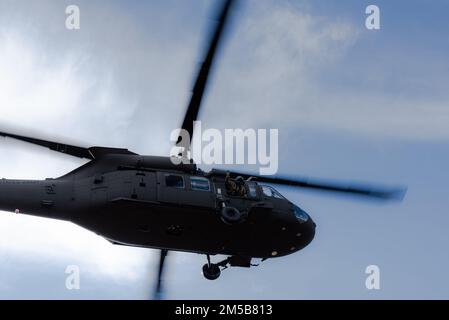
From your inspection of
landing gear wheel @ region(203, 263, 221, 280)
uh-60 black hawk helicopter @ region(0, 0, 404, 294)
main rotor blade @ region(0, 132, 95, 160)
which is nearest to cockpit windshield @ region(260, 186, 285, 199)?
uh-60 black hawk helicopter @ region(0, 0, 404, 294)

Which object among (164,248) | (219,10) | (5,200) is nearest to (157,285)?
(164,248)

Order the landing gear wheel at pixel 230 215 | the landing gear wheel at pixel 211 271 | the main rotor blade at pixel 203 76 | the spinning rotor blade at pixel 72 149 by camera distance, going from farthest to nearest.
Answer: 1. the landing gear wheel at pixel 211 271
2. the landing gear wheel at pixel 230 215
3. the spinning rotor blade at pixel 72 149
4. the main rotor blade at pixel 203 76

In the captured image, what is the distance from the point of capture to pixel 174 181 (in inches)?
1246

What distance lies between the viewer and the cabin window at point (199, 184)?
31781 millimetres

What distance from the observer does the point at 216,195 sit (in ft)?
104

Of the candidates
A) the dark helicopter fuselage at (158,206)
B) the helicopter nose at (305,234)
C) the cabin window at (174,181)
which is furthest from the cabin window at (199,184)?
the helicopter nose at (305,234)

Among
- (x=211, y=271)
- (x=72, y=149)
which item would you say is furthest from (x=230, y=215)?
(x=72, y=149)

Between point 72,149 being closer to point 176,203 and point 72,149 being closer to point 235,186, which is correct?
point 176,203

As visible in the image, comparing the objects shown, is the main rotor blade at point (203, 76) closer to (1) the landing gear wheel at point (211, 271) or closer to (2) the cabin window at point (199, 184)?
(2) the cabin window at point (199, 184)

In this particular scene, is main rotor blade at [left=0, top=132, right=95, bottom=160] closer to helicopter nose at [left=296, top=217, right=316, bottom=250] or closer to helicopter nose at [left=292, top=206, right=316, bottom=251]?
helicopter nose at [left=292, top=206, right=316, bottom=251]

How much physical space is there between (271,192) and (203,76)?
6.33 meters

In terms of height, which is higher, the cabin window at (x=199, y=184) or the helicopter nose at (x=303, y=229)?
the cabin window at (x=199, y=184)

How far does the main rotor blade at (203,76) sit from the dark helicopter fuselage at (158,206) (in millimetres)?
2081
